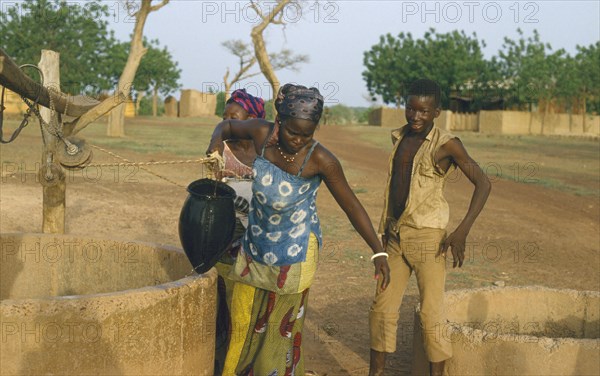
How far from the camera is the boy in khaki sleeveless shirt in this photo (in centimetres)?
363

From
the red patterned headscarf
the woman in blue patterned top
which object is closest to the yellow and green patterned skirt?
the woman in blue patterned top

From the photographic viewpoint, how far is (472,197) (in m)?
3.57

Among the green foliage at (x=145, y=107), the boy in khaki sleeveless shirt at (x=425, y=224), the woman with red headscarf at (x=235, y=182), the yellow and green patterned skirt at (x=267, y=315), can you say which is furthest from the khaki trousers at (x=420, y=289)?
the green foliage at (x=145, y=107)

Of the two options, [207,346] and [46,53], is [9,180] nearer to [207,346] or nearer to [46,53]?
[46,53]

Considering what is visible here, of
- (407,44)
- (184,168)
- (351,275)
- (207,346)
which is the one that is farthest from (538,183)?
(407,44)

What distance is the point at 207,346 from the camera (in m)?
3.50

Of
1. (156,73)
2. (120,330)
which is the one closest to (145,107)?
(156,73)

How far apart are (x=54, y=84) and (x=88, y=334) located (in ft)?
8.09

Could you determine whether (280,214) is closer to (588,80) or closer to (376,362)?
(376,362)

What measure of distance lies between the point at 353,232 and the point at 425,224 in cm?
491

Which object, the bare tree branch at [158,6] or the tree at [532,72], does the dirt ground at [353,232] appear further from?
the tree at [532,72]

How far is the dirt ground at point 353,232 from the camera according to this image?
5125mm

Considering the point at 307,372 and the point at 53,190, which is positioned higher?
the point at 53,190

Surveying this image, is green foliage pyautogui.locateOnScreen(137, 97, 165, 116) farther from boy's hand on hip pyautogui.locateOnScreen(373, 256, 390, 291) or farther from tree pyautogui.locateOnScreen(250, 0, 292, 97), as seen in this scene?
boy's hand on hip pyautogui.locateOnScreen(373, 256, 390, 291)
